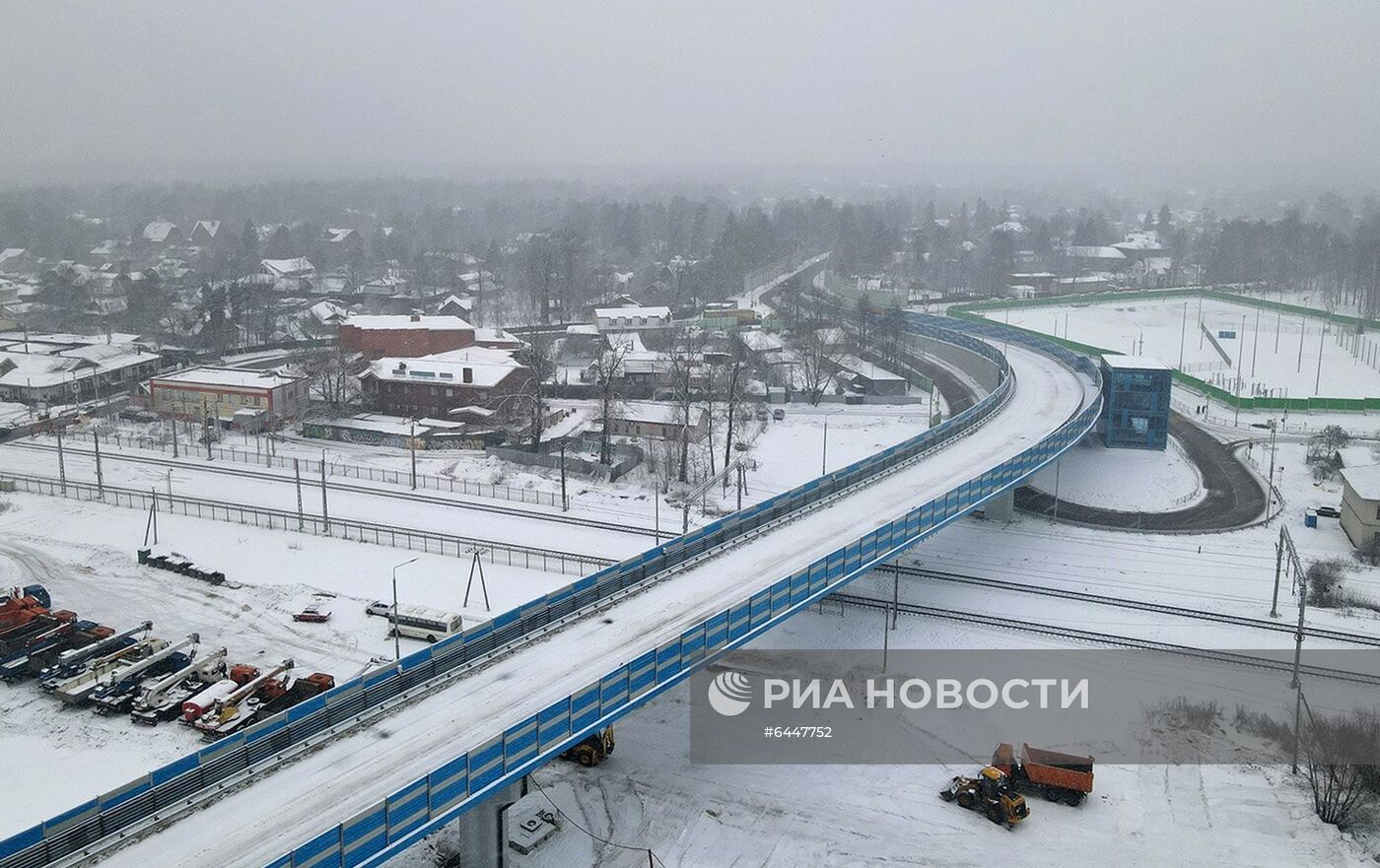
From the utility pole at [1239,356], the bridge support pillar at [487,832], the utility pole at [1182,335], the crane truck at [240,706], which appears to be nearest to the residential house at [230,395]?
the crane truck at [240,706]

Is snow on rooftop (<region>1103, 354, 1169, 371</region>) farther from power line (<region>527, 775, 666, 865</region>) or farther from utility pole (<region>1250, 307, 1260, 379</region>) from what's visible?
power line (<region>527, 775, 666, 865</region>)

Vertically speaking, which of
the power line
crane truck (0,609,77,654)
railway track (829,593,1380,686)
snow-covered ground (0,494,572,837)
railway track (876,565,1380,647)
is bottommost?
the power line

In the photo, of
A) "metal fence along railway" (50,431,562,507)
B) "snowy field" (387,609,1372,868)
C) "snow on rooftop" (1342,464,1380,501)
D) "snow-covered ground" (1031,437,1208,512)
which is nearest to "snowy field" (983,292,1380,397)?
"snow-covered ground" (1031,437,1208,512)

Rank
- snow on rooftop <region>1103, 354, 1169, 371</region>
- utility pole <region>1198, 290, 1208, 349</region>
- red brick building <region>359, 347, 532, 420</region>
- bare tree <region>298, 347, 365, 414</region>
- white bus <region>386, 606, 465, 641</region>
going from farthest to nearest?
utility pole <region>1198, 290, 1208, 349</region> → bare tree <region>298, 347, 365, 414</region> → red brick building <region>359, 347, 532, 420</region> → snow on rooftop <region>1103, 354, 1169, 371</region> → white bus <region>386, 606, 465, 641</region>

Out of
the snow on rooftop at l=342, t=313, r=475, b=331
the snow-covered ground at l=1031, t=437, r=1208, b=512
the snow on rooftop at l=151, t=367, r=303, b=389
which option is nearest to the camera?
the snow-covered ground at l=1031, t=437, r=1208, b=512

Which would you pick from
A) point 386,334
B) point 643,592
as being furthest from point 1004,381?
point 386,334

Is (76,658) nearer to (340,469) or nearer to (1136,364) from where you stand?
(340,469)
